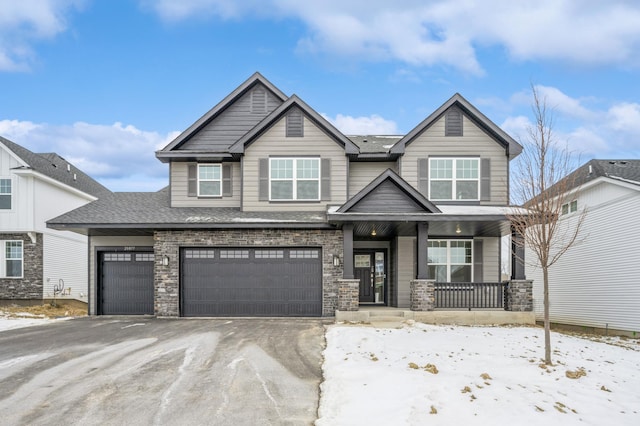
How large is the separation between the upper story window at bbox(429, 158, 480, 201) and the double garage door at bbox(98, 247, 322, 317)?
15.3 ft

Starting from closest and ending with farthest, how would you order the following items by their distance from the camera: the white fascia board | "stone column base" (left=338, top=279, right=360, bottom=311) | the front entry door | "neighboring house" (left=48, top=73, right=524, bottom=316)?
"stone column base" (left=338, top=279, right=360, bottom=311), "neighboring house" (left=48, top=73, right=524, bottom=316), the front entry door, the white fascia board

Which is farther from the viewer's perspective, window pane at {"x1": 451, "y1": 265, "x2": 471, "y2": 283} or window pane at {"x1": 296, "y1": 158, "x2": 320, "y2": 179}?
window pane at {"x1": 296, "y1": 158, "x2": 320, "y2": 179}

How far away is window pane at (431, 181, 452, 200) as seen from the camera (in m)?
16.5

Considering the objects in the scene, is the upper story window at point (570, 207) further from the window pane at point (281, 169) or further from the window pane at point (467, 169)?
the window pane at point (281, 169)

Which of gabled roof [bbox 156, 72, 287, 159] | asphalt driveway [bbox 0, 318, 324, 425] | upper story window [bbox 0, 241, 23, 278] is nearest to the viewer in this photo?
asphalt driveway [bbox 0, 318, 324, 425]

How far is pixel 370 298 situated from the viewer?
17.8 metres

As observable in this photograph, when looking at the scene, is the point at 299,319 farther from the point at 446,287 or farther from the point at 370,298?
the point at 446,287

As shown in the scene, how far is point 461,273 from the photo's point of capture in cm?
1647

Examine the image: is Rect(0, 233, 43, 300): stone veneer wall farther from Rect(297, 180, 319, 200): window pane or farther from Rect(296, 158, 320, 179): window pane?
Rect(296, 158, 320, 179): window pane

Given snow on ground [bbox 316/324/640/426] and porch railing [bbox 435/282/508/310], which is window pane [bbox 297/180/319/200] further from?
snow on ground [bbox 316/324/640/426]

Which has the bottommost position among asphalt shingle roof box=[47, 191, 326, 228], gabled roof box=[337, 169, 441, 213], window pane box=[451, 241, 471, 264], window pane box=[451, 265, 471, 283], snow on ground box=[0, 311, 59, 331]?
snow on ground box=[0, 311, 59, 331]

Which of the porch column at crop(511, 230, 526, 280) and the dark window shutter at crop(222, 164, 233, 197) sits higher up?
the dark window shutter at crop(222, 164, 233, 197)

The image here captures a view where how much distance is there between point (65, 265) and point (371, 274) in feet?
47.3

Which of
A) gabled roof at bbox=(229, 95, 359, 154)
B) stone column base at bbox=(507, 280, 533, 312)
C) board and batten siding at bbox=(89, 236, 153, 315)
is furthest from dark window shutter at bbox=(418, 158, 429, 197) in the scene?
board and batten siding at bbox=(89, 236, 153, 315)
